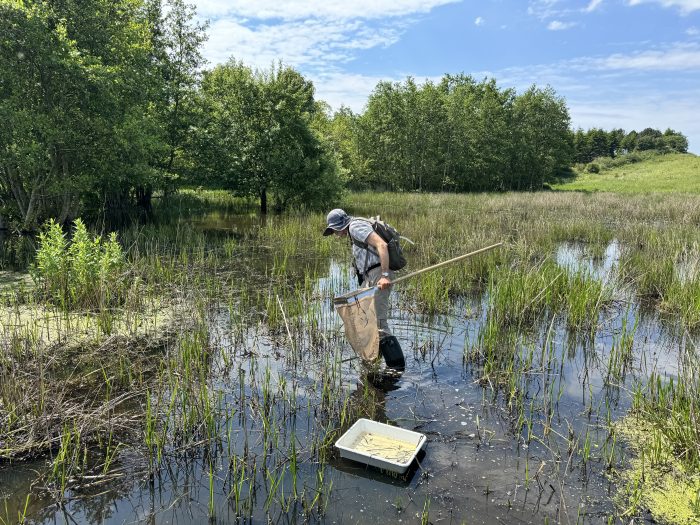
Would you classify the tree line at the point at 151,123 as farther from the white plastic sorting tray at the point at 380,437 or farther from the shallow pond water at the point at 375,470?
the white plastic sorting tray at the point at 380,437

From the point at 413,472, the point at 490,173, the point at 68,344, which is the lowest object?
the point at 413,472

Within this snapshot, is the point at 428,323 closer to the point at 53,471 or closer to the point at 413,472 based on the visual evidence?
the point at 413,472

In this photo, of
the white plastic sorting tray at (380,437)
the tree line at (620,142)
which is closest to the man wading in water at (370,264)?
the white plastic sorting tray at (380,437)

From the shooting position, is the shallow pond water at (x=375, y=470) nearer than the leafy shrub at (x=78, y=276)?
Yes

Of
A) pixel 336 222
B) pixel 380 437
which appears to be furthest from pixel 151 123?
pixel 380 437

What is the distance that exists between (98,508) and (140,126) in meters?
13.3

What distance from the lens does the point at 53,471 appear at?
371 cm

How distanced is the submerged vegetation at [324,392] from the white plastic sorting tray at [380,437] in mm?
142

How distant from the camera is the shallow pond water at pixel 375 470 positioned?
11.9 ft

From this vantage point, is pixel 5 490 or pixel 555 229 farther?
pixel 555 229

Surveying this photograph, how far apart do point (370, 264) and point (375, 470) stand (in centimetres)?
259

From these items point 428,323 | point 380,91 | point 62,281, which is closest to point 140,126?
point 62,281

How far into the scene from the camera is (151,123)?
1527cm

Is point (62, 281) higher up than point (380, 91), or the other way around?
point (380, 91)
